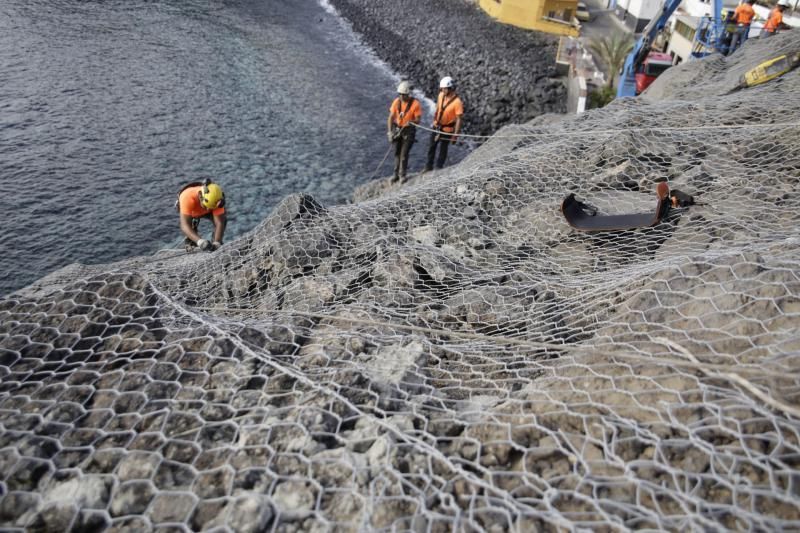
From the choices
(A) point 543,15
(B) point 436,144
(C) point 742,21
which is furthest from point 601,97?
(A) point 543,15

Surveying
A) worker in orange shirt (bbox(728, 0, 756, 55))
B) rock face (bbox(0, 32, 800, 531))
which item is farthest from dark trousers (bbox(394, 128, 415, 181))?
worker in orange shirt (bbox(728, 0, 756, 55))

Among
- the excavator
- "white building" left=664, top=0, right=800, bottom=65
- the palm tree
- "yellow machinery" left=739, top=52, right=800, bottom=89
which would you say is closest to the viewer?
"yellow machinery" left=739, top=52, right=800, bottom=89

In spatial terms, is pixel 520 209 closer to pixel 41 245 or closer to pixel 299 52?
pixel 41 245

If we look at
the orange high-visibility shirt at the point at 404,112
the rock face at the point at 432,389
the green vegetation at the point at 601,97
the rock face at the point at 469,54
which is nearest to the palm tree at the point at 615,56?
the green vegetation at the point at 601,97

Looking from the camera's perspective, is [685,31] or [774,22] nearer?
[774,22]

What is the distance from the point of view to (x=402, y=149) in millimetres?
11336

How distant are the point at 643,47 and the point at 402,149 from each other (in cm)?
848

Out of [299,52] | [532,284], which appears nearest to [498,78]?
[299,52]

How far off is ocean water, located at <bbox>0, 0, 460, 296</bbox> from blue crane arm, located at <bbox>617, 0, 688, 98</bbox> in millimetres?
5425

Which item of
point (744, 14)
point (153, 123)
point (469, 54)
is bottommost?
point (153, 123)

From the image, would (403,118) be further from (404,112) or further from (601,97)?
(601,97)

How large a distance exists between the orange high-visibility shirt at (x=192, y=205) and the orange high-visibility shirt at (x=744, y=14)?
14.5 metres

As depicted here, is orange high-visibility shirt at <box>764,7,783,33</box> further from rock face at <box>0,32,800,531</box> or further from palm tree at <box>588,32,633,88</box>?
rock face at <box>0,32,800,531</box>

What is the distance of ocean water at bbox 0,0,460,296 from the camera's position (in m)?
11.1
